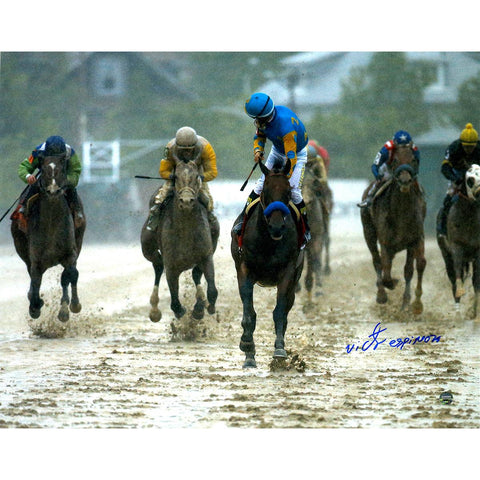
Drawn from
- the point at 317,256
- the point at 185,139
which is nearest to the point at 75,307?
the point at 185,139

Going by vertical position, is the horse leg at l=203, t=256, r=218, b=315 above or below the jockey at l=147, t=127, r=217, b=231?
below

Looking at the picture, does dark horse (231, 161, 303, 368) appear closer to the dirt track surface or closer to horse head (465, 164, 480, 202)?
the dirt track surface

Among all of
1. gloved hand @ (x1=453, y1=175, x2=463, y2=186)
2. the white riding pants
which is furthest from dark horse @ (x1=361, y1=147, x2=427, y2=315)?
the white riding pants

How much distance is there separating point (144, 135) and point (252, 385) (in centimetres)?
2318

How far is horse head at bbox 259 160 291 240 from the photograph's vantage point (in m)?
8.32

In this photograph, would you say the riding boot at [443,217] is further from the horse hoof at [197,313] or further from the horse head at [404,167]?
the horse hoof at [197,313]

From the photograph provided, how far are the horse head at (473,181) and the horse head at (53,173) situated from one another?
15.4ft

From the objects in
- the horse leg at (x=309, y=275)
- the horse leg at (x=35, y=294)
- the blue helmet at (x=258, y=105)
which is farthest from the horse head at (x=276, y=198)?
the horse leg at (x=309, y=275)

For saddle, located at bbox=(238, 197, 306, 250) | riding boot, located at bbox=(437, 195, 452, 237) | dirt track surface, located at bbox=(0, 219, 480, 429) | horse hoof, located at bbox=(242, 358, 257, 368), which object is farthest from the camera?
riding boot, located at bbox=(437, 195, 452, 237)

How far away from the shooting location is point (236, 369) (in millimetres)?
9578

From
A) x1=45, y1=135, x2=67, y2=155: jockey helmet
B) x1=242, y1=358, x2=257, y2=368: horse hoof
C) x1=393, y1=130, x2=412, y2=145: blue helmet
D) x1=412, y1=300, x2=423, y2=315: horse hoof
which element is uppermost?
x1=393, y1=130, x2=412, y2=145: blue helmet

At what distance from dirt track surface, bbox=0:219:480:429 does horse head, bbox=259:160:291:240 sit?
1.35 meters

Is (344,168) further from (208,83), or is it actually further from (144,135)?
A: (208,83)

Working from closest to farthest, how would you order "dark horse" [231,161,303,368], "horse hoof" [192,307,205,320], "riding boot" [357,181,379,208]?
"dark horse" [231,161,303,368]
"horse hoof" [192,307,205,320]
"riding boot" [357,181,379,208]
